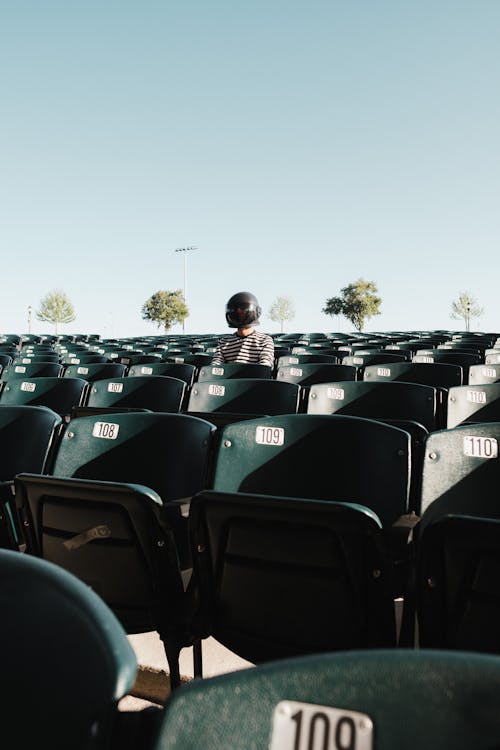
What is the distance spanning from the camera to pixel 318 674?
77 cm

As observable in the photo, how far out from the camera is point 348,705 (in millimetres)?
751

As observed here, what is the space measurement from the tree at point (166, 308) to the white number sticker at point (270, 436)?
68253 millimetres

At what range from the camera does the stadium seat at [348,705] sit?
738 mm

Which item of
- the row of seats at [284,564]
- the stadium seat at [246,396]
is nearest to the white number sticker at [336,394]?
the stadium seat at [246,396]

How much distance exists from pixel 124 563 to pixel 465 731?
→ 5.79 ft

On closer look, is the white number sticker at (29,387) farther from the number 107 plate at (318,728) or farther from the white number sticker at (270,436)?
the number 107 plate at (318,728)

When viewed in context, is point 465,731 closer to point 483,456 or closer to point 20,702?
point 20,702

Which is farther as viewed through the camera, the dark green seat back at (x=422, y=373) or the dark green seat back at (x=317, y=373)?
the dark green seat back at (x=317, y=373)

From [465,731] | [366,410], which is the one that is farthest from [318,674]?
[366,410]

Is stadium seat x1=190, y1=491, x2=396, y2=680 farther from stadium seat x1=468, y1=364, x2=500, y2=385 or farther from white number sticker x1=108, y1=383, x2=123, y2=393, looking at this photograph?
stadium seat x1=468, y1=364, x2=500, y2=385

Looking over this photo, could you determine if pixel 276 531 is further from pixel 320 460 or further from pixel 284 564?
pixel 320 460

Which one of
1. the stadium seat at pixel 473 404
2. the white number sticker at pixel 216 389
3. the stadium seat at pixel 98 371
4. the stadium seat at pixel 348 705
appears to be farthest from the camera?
the stadium seat at pixel 98 371

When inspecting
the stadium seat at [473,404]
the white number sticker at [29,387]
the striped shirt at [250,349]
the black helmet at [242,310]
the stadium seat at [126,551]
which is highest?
the black helmet at [242,310]

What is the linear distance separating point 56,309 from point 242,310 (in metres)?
58.2
